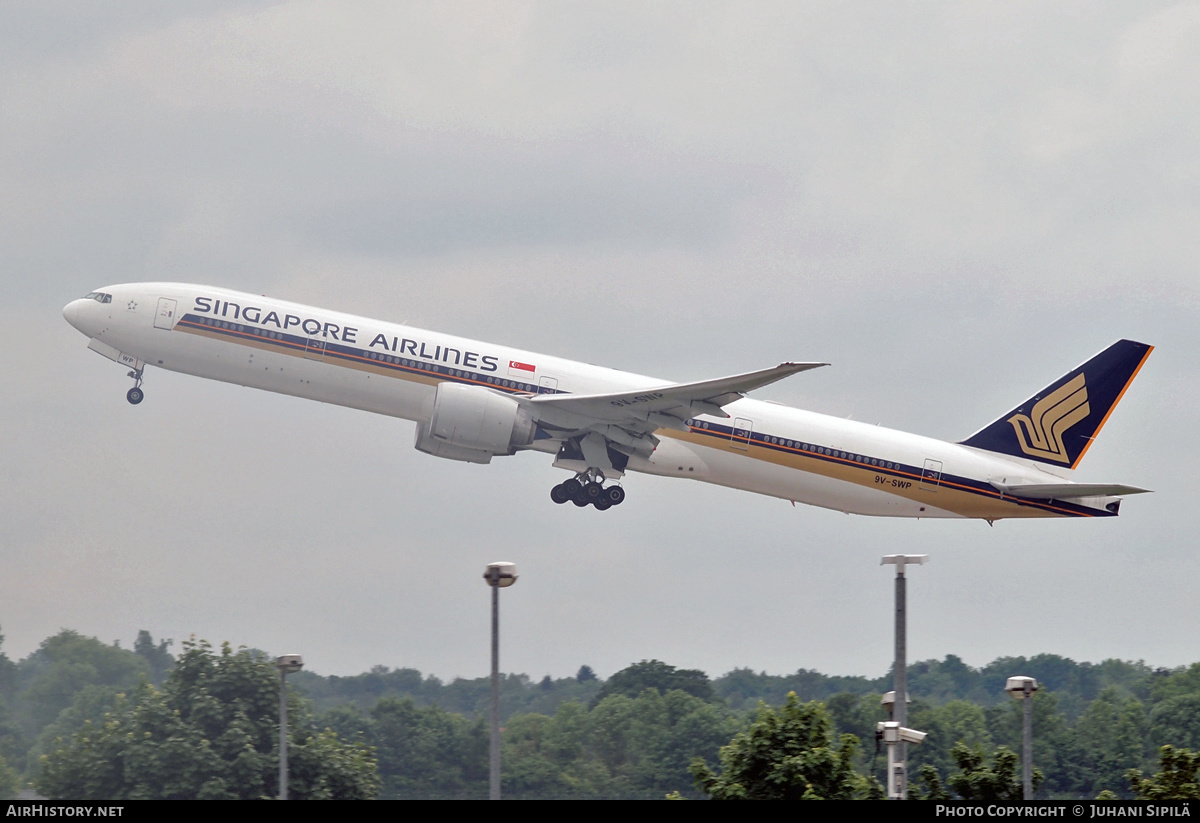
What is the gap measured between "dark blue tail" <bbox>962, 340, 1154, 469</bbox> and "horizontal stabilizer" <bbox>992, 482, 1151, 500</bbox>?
172 cm

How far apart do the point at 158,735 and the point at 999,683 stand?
87773 millimetres

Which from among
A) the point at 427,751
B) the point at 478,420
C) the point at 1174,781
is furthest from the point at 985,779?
the point at 427,751

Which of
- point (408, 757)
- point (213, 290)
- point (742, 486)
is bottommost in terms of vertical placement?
point (408, 757)

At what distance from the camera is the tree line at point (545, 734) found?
40.3 meters

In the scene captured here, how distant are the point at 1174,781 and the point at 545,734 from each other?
164ft

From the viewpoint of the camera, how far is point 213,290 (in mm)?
44656

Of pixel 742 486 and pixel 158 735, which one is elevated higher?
pixel 742 486

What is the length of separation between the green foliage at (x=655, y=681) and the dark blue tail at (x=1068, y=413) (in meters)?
45.6

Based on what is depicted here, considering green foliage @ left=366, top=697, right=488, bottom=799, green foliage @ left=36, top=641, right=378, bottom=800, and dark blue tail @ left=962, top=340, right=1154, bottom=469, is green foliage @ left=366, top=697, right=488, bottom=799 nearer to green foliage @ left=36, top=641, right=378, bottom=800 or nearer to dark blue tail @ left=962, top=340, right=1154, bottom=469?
green foliage @ left=36, top=641, right=378, bottom=800

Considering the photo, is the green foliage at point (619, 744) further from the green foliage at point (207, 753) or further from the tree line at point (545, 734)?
the green foliage at point (207, 753)

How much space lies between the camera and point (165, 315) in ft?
145

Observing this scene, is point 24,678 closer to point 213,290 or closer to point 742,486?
point 213,290

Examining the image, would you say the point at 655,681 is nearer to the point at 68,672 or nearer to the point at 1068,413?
the point at 68,672
